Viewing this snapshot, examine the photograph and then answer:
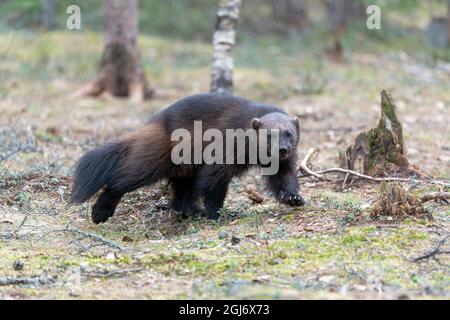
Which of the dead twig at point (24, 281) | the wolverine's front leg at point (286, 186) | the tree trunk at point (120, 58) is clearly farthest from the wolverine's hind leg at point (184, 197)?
the tree trunk at point (120, 58)

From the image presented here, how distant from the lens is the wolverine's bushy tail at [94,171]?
24.4 feet

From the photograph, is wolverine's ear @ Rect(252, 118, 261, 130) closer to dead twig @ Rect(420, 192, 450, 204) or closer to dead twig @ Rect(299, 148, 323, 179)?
dead twig @ Rect(299, 148, 323, 179)

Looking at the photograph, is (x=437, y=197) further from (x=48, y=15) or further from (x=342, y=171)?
(x=48, y=15)

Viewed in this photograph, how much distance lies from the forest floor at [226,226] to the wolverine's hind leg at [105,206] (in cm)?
11

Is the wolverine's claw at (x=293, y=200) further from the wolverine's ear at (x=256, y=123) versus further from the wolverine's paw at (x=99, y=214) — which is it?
the wolverine's paw at (x=99, y=214)

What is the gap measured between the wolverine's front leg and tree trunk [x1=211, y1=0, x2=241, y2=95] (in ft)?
12.8

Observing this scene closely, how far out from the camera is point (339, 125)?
38.4 feet

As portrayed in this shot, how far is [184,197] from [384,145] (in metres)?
2.12

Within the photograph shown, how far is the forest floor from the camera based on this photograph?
203 inches

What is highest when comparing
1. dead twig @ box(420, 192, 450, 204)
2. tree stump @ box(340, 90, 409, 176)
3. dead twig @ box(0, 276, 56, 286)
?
tree stump @ box(340, 90, 409, 176)

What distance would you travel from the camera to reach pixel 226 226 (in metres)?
6.77

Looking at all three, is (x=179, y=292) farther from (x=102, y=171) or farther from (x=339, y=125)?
(x=339, y=125)

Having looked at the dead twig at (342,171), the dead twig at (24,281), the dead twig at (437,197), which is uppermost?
the dead twig at (342,171)

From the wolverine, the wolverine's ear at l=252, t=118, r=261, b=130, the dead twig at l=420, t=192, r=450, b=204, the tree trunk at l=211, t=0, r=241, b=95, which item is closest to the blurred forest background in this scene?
the dead twig at l=420, t=192, r=450, b=204
